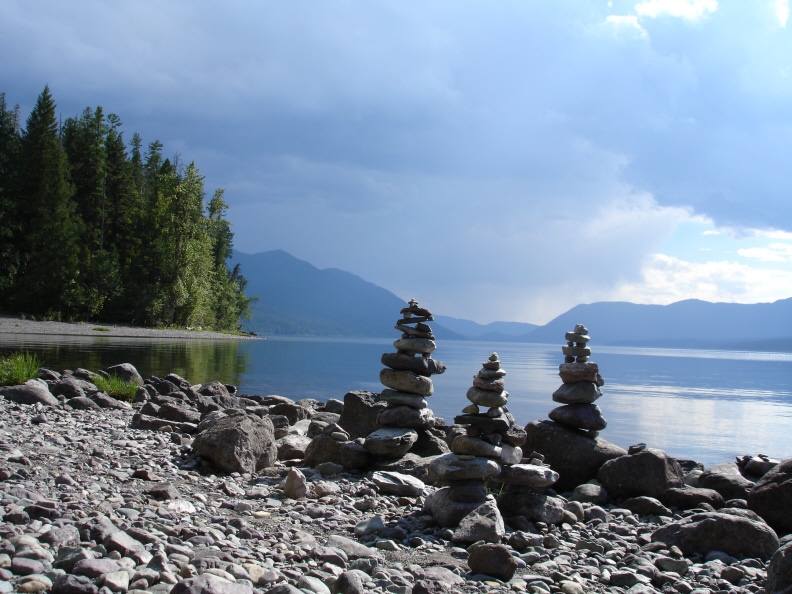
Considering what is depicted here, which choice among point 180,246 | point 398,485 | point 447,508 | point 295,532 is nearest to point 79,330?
point 180,246

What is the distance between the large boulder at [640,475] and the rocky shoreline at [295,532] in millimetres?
49

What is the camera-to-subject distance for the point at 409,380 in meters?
12.7

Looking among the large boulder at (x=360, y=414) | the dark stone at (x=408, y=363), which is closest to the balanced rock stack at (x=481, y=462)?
the dark stone at (x=408, y=363)

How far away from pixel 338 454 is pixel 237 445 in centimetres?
208

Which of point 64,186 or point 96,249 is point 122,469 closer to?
point 64,186

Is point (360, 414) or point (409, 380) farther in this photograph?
point (360, 414)

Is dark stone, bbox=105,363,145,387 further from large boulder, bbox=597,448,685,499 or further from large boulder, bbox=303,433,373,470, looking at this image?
large boulder, bbox=597,448,685,499

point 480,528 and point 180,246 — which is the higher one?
point 180,246

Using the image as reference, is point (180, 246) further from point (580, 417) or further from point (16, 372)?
point (580, 417)

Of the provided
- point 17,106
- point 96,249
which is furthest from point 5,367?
point 17,106

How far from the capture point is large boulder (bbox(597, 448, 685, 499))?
10531mm

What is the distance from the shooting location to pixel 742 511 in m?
8.70

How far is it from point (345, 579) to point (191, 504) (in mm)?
2847

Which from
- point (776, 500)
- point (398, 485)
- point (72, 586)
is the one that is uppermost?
point (72, 586)
